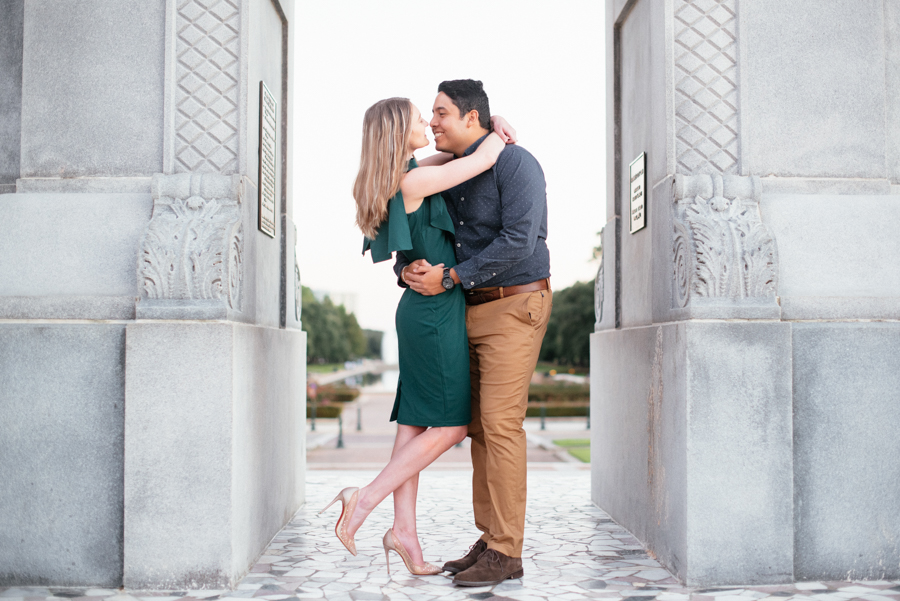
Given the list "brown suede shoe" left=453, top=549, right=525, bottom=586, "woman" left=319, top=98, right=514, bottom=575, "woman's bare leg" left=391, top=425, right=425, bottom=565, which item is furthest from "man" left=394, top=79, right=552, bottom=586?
"woman's bare leg" left=391, top=425, right=425, bottom=565

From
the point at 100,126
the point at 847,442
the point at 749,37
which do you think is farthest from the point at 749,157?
the point at 100,126

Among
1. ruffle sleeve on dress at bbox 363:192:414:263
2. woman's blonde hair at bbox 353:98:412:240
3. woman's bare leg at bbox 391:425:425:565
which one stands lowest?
woman's bare leg at bbox 391:425:425:565

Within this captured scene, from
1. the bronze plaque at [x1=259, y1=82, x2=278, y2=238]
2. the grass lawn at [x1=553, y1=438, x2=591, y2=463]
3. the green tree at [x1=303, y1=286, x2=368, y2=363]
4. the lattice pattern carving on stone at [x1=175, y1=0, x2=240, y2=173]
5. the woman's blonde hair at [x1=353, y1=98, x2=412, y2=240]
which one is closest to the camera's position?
the woman's blonde hair at [x1=353, y1=98, x2=412, y2=240]

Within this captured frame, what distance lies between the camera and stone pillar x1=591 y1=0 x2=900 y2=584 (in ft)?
13.9

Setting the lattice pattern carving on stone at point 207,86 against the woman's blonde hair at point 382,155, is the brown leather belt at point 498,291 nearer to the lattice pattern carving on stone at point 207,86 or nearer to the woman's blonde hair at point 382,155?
the woman's blonde hair at point 382,155

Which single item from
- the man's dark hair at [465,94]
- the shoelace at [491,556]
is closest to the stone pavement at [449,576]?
the shoelace at [491,556]

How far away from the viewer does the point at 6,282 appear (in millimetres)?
4480

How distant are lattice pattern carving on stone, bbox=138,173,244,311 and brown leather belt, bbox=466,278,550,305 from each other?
1299 millimetres

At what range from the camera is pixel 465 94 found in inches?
170

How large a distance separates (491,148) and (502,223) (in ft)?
1.31

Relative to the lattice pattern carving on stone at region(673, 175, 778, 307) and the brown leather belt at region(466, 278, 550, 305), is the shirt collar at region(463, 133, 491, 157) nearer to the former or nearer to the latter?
the brown leather belt at region(466, 278, 550, 305)

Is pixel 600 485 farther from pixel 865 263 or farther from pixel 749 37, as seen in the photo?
pixel 749 37

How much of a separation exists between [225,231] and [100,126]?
108 centimetres

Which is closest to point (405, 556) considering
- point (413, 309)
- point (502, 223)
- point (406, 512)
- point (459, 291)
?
point (406, 512)
